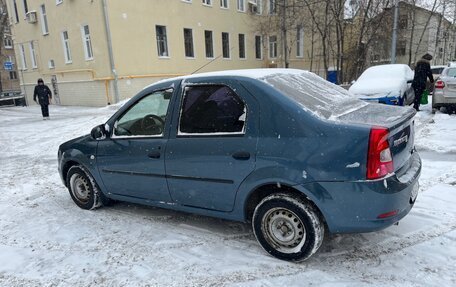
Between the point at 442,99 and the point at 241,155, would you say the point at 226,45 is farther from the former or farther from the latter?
the point at 241,155

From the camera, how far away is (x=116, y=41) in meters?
18.4

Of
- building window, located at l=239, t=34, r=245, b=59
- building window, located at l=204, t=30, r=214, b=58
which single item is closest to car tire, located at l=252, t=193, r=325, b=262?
building window, located at l=204, t=30, r=214, b=58

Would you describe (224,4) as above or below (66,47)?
above

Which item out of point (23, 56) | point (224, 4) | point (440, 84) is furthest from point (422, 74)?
point (23, 56)

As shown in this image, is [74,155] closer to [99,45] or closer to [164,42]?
[99,45]

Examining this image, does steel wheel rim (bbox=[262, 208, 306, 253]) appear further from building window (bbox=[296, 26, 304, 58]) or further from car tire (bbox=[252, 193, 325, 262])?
building window (bbox=[296, 26, 304, 58])

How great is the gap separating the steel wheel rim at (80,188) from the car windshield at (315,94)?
2.84 m

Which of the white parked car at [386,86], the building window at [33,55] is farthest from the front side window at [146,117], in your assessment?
the building window at [33,55]

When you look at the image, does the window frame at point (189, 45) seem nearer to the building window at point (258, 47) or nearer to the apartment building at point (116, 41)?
the apartment building at point (116, 41)

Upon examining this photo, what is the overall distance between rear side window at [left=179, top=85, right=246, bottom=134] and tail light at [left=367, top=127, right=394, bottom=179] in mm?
1087

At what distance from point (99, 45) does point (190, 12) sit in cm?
680

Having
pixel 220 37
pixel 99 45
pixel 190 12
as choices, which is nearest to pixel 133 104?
pixel 99 45

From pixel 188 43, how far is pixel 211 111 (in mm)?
20810

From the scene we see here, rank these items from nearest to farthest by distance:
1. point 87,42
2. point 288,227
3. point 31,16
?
point 288,227
point 87,42
point 31,16
